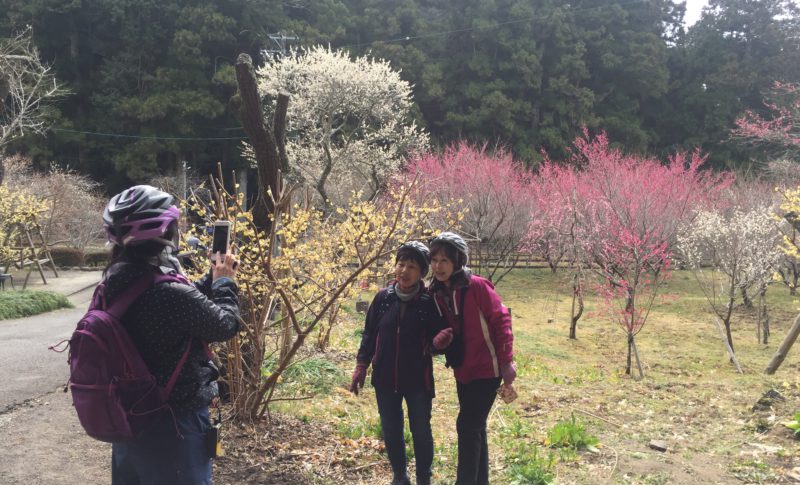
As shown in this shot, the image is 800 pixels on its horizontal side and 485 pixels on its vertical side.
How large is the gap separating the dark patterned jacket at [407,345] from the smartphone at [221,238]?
3.48 feet

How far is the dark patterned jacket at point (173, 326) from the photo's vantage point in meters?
1.63

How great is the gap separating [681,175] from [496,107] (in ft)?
50.4

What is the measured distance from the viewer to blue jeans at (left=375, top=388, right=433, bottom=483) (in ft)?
9.20

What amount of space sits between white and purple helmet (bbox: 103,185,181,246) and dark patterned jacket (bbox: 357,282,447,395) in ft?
4.65

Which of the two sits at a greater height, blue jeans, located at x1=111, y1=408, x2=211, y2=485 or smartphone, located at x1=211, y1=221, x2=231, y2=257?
smartphone, located at x1=211, y1=221, x2=231, y2=257

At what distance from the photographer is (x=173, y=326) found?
5.39ft

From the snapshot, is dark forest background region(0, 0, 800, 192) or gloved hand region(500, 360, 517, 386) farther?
dark forest background region(0, 0, 800, 192)

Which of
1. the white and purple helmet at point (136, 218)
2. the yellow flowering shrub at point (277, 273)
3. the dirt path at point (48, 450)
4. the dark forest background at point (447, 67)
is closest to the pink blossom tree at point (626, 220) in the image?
the yellow flowering shrub at point (277, 273)

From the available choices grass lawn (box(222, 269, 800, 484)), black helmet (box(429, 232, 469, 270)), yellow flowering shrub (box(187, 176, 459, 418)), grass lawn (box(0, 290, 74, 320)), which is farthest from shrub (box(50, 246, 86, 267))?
black helmet (box(429, 232, 469, 270))

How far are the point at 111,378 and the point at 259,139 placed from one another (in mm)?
2914

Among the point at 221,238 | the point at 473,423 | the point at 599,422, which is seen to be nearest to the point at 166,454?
the point at 221,238

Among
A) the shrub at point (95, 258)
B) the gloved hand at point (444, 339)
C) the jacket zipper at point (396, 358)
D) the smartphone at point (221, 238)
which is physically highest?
the smartphone at point (221, 238)

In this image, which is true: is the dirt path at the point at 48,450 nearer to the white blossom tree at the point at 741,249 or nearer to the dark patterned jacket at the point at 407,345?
the dark patterned jacket at the point at 407,345

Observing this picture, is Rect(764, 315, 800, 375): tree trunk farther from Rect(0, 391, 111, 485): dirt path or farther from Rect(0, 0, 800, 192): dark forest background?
Rect(0, 0, 800, 192): dark forest background
